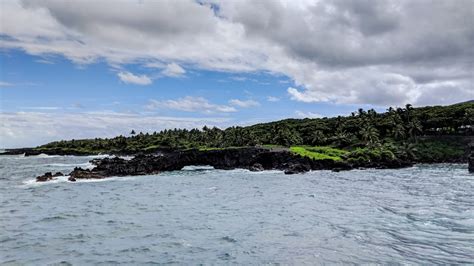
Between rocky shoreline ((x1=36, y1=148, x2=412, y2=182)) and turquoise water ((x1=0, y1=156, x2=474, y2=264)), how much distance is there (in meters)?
32.5

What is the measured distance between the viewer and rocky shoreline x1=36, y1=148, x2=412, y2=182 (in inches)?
3516

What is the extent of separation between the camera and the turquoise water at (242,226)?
23641 mm

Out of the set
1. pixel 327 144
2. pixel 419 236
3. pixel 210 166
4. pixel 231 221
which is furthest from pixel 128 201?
pixel 327 144

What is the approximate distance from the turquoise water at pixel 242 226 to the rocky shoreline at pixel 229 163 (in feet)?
107

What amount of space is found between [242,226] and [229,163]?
78517 mm

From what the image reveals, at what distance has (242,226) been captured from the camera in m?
32.2

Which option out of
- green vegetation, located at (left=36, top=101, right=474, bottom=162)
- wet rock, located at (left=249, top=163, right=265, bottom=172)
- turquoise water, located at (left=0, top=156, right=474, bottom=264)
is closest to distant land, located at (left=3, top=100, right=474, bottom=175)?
green vegetation, located at (left=36, top=101, right=474, bottom=162)

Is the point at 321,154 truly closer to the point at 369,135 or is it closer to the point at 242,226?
the point at 369,135

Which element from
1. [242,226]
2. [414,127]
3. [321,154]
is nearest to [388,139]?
[414,127]

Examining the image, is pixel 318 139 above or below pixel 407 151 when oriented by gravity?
above

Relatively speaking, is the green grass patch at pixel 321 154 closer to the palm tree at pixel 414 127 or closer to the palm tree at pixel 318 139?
the palm tree at pixel 318 139

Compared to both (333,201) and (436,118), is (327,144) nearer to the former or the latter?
(436,118)

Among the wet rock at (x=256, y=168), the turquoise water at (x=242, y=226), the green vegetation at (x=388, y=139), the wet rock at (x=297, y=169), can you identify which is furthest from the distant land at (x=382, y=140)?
the turquoise water at (x=242, y=226)

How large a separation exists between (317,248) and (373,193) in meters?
30.2
